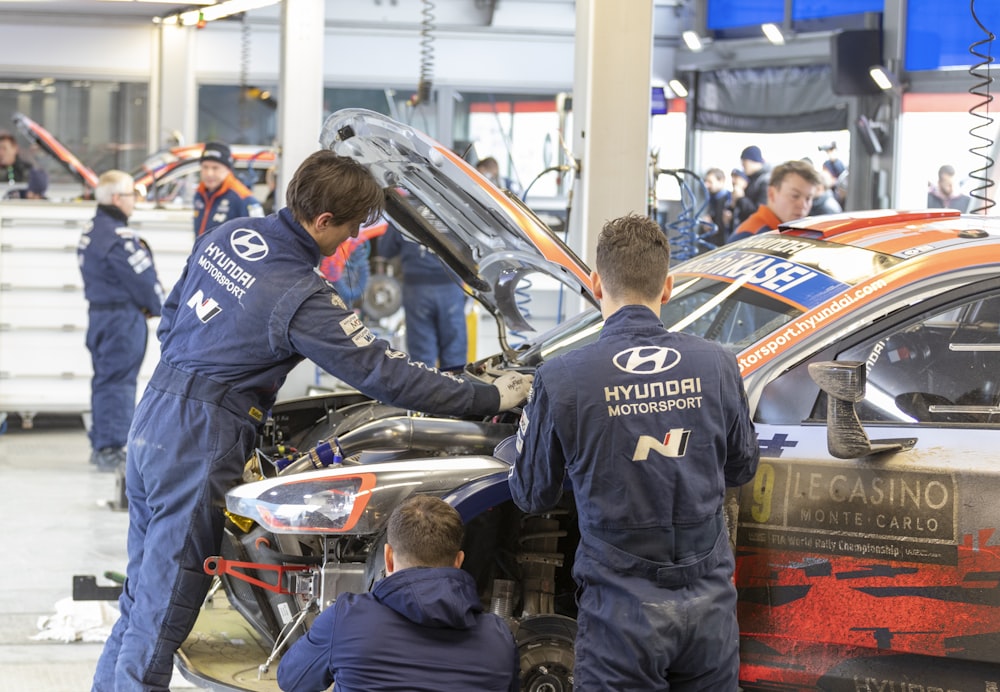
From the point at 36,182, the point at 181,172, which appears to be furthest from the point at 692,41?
the point at 36,182

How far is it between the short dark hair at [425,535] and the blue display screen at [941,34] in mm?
8820

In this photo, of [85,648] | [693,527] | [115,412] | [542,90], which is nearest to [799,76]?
[542,90]

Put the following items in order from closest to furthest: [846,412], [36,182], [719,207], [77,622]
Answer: [846,412]
[77,622]
[36,182]
[719,207]

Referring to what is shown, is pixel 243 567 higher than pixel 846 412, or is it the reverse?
pixel 846 412

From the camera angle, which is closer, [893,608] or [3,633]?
[893,608]

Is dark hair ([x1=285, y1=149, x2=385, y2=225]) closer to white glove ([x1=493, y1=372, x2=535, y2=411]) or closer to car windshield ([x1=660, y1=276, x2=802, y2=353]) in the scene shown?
white glove ([x1=493, y1=372, x2=535, y2=411])

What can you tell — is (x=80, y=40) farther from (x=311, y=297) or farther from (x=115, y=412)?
(x=311, y=297)

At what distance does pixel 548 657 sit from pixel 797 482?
782 mm

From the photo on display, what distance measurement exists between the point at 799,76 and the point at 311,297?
45.8 ft

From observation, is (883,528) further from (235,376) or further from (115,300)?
(115,300)

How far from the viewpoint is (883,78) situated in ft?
44.2

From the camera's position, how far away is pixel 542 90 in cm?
1848

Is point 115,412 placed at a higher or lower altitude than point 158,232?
lower

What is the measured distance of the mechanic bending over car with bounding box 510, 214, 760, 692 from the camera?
2.64 meters
